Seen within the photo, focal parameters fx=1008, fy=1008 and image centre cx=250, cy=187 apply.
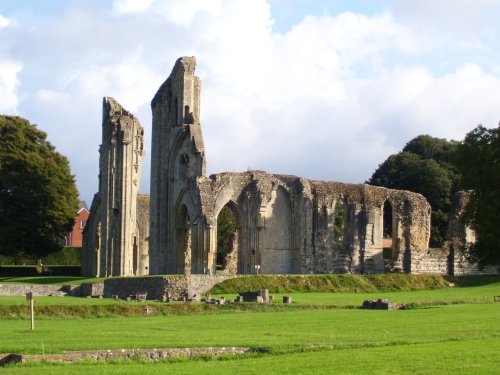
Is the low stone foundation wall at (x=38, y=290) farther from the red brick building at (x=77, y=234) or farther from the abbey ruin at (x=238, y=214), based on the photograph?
the red brick building at (x=77, y=234)

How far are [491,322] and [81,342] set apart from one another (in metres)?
11.3

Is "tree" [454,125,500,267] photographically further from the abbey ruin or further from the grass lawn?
the abbey ruin


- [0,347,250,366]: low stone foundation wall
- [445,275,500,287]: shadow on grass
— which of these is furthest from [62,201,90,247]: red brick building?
[0,347,250,366]: low stone foundation wall

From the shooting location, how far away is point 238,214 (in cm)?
5322

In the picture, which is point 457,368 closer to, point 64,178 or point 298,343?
point 298,343

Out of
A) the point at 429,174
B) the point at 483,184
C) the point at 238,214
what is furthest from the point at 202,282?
the point at 429,174

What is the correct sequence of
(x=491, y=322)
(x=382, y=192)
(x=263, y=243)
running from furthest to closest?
(x=382, y=192) → (x=263, y=243) → (x=491, y=322)

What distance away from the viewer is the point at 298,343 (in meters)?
20.6

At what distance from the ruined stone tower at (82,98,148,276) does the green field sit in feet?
81.4

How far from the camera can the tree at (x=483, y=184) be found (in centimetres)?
3491

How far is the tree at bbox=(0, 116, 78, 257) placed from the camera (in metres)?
60.9

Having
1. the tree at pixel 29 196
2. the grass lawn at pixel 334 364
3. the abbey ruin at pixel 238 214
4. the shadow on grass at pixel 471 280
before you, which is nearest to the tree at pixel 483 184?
the shadow on grass at pixel 471 280

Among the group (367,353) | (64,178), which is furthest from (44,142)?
(367,353)

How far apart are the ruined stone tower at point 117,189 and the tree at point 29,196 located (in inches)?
119
